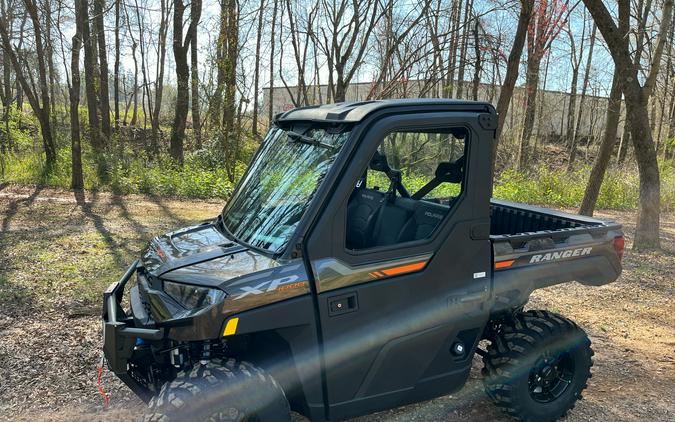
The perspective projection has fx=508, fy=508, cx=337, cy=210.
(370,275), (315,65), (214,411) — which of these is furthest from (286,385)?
(315,65)

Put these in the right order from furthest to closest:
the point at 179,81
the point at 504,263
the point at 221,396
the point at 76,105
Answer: the point at 179,81
the point at 76,105
the point at 504,263
the point at 221,396

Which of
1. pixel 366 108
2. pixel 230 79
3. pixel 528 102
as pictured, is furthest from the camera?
pixel 528 102

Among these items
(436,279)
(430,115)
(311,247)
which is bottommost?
(436,279)

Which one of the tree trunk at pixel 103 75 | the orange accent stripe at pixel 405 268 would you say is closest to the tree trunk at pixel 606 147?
the orange accent stripe at pixel 405 268

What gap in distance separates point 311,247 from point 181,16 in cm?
1579

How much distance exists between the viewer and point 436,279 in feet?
9.60

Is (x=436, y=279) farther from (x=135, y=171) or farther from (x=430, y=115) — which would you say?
(x=135, y=171)

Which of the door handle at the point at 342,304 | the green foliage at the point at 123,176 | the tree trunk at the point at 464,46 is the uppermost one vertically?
the tree trunk at the point at 464,46

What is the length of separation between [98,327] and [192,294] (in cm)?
282

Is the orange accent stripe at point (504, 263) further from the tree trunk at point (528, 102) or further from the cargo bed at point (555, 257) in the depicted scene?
the tree trunk at point (528, 102)

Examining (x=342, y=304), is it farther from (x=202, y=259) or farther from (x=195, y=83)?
(x=195, y=83)

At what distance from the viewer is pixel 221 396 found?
2.40m

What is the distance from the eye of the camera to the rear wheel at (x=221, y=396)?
2.35m

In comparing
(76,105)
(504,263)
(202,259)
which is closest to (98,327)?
(202,259)
